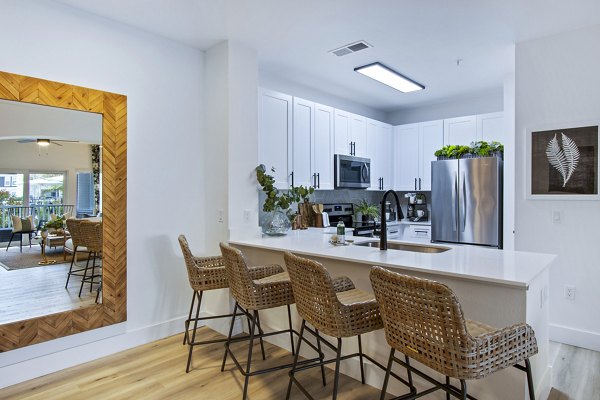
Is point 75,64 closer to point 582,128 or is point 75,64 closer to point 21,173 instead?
point 21,173

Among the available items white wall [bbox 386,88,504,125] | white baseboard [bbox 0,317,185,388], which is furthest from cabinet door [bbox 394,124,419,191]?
white baseboard [bbox 0,317,185,388]

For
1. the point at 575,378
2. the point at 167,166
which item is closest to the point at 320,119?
the point at 167,166

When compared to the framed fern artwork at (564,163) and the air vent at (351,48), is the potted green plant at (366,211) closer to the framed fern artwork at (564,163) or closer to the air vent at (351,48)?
the framed fern artwork at (564,163)

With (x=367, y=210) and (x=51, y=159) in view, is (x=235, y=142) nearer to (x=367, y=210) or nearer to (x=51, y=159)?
(x=51, y=159)

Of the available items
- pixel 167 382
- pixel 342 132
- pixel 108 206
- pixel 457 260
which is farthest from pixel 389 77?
pixel 167 382

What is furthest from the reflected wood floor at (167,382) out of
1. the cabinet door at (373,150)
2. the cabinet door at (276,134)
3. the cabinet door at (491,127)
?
the cabinet door at (491,127)

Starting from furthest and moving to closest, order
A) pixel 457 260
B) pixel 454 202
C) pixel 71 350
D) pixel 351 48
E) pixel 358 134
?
pixel 358 134
pixel 454 202
pixel 351 48
pixel 71 350
pixel 457 260

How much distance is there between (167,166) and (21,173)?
3.39ft

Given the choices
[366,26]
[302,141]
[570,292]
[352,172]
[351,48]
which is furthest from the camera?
[352,172]

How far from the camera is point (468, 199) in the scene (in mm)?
4289

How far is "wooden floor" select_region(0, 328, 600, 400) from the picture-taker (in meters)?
2.27

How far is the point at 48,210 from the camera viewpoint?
2.66m

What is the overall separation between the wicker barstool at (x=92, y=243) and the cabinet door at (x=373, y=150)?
3557 millimetres

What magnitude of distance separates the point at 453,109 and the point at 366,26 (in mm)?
2915
